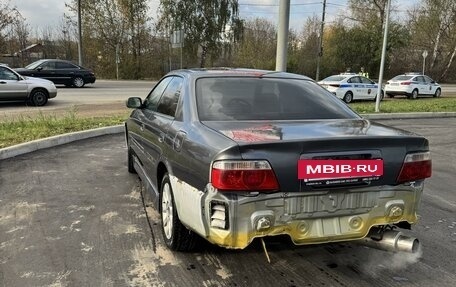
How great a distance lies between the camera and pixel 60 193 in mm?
5672

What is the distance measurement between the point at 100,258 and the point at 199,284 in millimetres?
963

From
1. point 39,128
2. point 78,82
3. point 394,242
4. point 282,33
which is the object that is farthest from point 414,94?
point 394,242

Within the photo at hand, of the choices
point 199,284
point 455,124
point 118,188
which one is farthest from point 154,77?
point 199,284

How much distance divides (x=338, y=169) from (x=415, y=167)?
68 cm

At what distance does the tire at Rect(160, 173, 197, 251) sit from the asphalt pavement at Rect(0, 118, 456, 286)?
93 millimetres

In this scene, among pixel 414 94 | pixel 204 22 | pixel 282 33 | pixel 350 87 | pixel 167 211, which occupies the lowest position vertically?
pixel 414 94

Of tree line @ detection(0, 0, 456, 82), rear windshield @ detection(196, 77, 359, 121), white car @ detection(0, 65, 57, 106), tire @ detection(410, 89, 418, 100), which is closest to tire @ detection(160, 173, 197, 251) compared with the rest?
rear windshield @ detection(196, 77, 359, 121)

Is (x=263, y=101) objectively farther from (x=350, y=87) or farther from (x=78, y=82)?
(x=78, y=82)

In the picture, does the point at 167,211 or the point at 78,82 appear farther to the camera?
the point at 78,82

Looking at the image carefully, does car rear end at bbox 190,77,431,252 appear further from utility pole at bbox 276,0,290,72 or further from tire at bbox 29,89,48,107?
tire at bbox 29,89,48,107

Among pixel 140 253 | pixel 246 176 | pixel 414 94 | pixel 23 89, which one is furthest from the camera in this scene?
pixel 414 94

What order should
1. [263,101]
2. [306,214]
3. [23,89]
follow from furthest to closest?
1. [23,89]
2. [263,101]
3. [306,214]

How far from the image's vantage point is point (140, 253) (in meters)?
3.95

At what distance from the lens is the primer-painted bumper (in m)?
3.03
